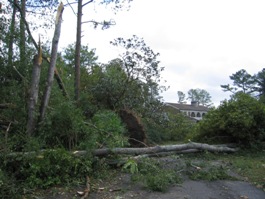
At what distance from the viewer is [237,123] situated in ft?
29.4

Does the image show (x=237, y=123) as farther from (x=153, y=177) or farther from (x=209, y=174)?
(x=153, y=177)

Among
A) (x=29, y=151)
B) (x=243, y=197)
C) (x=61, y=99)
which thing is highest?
(x=61, y=99)

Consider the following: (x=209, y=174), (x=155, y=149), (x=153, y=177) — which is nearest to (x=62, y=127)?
(x=153, y=177)

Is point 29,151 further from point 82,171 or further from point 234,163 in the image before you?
point 234,163

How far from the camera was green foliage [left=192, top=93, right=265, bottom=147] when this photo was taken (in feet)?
29.6

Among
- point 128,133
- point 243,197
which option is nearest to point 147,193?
point 243,197

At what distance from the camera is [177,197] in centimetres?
449

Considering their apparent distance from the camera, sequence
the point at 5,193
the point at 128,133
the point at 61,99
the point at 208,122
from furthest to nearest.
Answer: the point at 208,122
the point at 128,133
the point at 61,99
the point at 5,193

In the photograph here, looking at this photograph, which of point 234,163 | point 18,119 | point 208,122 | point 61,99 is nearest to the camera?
point 18,119

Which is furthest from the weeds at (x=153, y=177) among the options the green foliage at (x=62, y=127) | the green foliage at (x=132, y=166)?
the green foliage at (x=62, y=127)

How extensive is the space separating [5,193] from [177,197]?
8.37 feet

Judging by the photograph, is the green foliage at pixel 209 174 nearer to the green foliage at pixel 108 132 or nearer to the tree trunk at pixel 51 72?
the green foliage at pixel 108 132

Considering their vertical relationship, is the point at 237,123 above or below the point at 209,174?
above

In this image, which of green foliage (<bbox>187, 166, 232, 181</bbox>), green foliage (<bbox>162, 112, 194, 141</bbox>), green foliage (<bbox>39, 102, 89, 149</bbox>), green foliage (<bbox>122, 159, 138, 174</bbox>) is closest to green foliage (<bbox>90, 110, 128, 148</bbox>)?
green foliage (<bbox>39, 102, 89, 149</bbox>)
